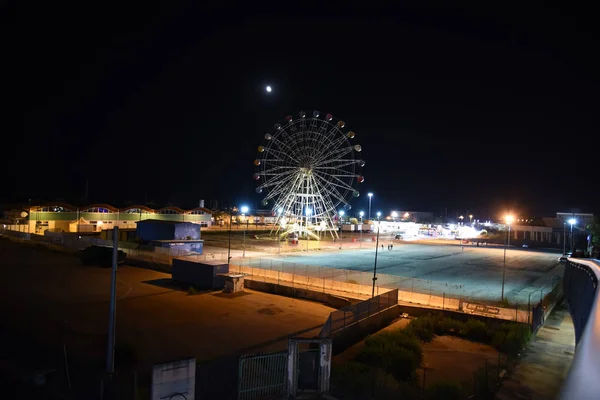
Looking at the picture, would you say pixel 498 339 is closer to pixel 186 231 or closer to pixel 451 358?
pixel 451 358

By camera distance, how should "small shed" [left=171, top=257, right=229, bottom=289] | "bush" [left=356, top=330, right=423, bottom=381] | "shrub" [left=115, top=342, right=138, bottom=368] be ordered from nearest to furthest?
"shrub" [left=115, top=342, right=138, bottom=368]
"bush" [left=356, top=330, right=423, bottom=381]
"small shed" [left=171, top=257, right=229, bottom=289]

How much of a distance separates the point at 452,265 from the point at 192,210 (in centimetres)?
6173


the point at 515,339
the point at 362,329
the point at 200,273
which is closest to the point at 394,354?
the point at 362,329

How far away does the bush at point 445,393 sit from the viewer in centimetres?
1044

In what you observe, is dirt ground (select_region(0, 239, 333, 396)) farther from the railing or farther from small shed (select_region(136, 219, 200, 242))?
small shed (select_region(136, 219, 200, 242))

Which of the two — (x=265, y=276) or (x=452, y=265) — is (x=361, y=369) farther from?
(x=452, y=265)

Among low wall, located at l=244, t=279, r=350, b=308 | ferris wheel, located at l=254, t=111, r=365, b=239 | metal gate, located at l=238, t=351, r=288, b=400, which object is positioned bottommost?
low wall, located at l=244, t=279, r=350, b=308

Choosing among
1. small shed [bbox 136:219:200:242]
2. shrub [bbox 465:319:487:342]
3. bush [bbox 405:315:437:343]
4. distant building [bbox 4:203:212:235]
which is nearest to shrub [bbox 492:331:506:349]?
shrub [bbox 465:319:487:342]

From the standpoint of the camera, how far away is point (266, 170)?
6288cm

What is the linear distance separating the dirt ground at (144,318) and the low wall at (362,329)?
193 centimetres

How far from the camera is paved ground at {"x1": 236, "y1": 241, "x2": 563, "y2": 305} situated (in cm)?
2823

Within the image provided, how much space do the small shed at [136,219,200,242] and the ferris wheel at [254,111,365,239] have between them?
48.3 ft

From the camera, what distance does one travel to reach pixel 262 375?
9891 mm

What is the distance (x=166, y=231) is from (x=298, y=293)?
28780mm
